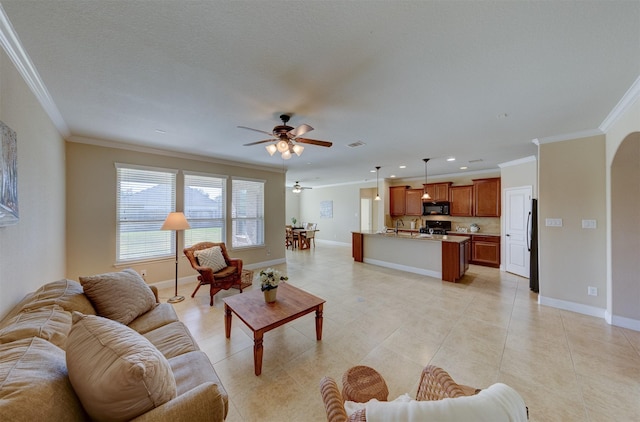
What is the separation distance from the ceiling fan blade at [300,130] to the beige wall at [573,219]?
377cm

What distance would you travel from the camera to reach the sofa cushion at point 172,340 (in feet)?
5.42

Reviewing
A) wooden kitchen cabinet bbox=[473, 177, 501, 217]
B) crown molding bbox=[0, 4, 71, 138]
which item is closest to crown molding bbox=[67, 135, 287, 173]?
crown molding bbox=[0, 4, 71, 138]

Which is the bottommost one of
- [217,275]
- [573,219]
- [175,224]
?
A: [217,275]

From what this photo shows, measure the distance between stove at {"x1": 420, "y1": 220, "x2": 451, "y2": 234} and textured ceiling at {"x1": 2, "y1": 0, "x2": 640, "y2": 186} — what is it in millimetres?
3921

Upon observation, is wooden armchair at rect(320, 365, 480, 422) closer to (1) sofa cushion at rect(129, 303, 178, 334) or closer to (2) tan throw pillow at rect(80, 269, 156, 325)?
(1) sofa cushion at rect(129, 303, 178, 334)

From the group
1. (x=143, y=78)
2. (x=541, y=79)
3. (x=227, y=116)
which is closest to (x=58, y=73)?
(x=143, y=78)

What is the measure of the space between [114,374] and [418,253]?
17.8 feet

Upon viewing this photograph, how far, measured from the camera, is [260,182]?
19.0 ft

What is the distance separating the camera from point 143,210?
4.12m

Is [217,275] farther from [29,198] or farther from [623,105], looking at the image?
[623,105]

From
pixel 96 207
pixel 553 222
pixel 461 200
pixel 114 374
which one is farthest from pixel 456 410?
pixel 461 200

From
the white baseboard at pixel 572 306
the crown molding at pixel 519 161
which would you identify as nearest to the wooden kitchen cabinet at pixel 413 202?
the crown molding at pixel 519 161

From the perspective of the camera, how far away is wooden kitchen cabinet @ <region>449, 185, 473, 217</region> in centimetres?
652

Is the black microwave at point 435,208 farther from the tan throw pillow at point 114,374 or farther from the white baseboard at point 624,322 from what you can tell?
the tan throw pillow at point 114,374
